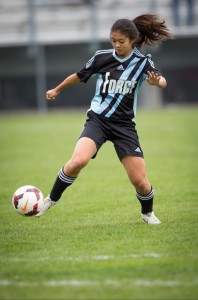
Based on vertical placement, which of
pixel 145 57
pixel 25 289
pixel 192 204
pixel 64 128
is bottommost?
pixel 64 128

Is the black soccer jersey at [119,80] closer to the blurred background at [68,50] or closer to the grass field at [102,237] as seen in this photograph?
the grass field at [102,237]

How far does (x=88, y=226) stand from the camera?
6156 millimetres

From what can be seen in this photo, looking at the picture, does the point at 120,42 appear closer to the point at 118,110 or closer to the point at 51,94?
the point at 118,110

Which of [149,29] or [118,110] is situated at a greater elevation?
[149,29]

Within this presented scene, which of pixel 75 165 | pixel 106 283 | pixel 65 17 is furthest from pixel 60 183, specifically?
pixel 65 17

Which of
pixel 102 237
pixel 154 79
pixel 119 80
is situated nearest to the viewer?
pixel 102 237

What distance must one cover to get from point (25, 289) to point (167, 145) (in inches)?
408

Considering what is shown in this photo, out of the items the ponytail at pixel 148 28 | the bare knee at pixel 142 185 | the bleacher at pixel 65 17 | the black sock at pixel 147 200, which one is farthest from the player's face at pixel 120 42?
the bleacher at pixel 65 17

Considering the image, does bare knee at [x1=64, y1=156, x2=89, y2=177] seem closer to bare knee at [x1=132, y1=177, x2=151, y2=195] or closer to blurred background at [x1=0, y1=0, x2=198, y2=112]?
bare knee at [x1=132, y1=177, x2=151, y2=195]

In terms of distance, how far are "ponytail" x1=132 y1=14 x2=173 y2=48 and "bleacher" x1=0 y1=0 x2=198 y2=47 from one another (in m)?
18.3

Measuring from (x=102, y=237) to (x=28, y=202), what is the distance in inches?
33.8

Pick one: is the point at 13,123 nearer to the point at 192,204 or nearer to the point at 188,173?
the point at 188,173

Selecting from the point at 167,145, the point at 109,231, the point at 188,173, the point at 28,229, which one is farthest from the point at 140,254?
the point at 167,145

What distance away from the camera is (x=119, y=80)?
19.4 feet
